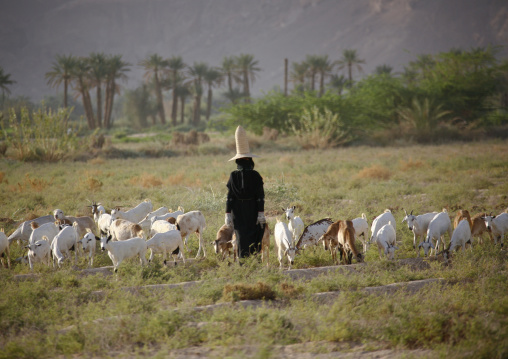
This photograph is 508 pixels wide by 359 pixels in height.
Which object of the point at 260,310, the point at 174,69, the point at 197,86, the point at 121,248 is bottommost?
→ the point at 260,310

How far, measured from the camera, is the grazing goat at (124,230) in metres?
8.09

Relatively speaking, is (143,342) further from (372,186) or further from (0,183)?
(0,183)

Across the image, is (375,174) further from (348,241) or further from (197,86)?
(197,86)

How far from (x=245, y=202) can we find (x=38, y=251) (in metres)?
3.45

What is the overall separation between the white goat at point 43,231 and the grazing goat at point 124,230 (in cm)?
91

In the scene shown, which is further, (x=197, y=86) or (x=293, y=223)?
(x=197, y=86)

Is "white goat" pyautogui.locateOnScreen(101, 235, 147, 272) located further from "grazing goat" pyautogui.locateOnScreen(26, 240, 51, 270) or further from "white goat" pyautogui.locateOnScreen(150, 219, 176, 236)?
"grazing goat" pyautogui.locateOnScreen(26, 240, 51, 270)

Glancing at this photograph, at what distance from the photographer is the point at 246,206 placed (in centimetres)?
728

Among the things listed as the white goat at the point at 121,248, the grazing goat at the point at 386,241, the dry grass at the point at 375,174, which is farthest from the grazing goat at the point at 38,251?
the dry grass at the point at 375,174

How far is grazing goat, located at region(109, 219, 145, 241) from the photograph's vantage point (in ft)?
26.6

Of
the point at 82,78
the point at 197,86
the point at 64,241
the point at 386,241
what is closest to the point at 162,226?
the point at 64,241

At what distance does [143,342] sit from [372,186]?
10.6m

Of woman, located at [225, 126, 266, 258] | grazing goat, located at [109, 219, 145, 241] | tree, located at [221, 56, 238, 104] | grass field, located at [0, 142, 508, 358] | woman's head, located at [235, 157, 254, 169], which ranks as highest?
tree, located at [221, 56, 238, 104]

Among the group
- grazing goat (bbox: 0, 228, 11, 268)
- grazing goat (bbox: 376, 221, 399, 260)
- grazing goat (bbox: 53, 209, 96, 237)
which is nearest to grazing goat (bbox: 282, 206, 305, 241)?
grazing goat (bbox: 376, 221, 399, 260)
